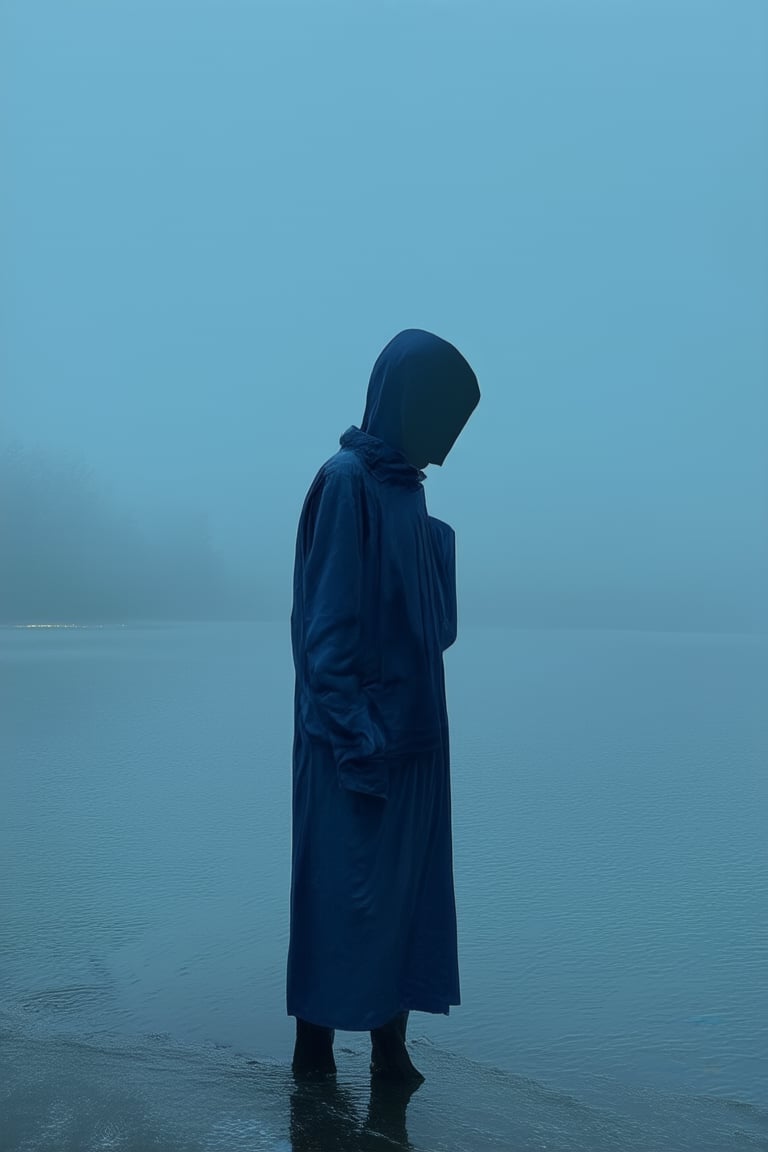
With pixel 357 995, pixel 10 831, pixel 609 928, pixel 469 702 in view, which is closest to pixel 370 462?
pixel 357 995

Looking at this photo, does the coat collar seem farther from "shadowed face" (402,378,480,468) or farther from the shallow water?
the shallow water

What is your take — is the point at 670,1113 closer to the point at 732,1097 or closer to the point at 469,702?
the point at 732,1097

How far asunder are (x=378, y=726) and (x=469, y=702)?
680 centimetres

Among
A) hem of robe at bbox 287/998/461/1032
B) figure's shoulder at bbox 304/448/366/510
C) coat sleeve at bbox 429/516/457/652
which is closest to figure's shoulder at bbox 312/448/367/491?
figure's shoulder at bbox 304/448/366/510

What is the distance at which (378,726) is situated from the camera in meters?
2.11

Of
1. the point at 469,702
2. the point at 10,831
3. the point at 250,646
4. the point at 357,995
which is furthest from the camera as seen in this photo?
the point at 250,646

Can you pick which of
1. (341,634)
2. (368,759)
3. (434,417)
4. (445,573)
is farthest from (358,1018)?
(434,417)

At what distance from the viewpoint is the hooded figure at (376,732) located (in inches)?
81.4

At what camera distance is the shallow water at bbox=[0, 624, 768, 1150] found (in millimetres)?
2049

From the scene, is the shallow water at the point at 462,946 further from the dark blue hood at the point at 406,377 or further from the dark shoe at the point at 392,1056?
the dark blue hood at the point at 406,377

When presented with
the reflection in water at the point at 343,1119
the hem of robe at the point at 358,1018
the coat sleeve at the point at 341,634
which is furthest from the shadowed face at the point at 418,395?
the reflection in water at the point at 343,1119

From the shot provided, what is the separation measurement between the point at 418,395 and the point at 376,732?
60 centimetres

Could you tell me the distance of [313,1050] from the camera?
2.17 m

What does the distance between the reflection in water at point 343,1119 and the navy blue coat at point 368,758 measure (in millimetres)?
136
